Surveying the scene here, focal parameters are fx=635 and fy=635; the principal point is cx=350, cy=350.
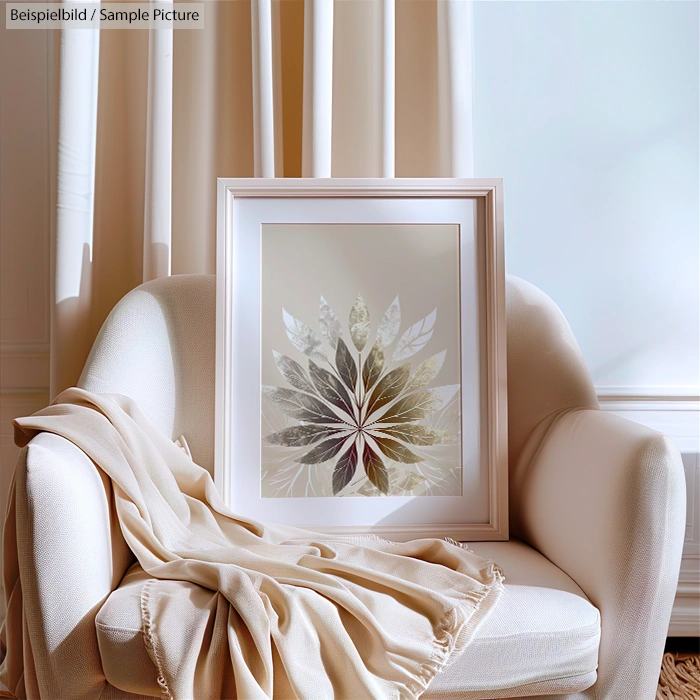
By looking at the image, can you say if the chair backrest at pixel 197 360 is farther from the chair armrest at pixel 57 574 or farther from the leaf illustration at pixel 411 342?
the chair armrest at pixel 57 574

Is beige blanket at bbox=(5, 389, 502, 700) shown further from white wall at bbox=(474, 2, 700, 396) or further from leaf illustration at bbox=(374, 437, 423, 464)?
white wall at bbox=(474, 2, 700, 396)

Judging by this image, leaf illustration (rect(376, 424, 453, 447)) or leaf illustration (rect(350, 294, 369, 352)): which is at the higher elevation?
leaf illustration (rect(350, 294, 369, 352))

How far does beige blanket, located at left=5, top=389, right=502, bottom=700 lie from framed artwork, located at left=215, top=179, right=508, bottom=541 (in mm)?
183

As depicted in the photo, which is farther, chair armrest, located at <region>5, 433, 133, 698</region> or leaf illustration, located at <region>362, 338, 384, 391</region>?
leaf illustration, located at <region>362, 338, 384, 391</region>

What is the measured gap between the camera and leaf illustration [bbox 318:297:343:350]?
1.38m

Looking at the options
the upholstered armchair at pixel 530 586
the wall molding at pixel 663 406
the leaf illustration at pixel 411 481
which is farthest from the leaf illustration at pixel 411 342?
the wall molding at pixel 663 406

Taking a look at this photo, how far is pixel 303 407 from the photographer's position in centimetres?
137

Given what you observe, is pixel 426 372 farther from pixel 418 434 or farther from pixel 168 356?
pixel 168 356

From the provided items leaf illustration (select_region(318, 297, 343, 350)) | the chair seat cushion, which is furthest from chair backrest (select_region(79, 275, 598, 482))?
the chair seat cushion

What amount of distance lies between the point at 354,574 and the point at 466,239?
754 millimetres

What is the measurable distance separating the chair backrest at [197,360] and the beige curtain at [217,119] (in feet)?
0.82

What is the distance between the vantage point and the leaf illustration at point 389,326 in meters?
1.38

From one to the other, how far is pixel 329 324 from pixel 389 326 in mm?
131

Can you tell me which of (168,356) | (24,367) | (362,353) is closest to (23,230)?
(24,367)
